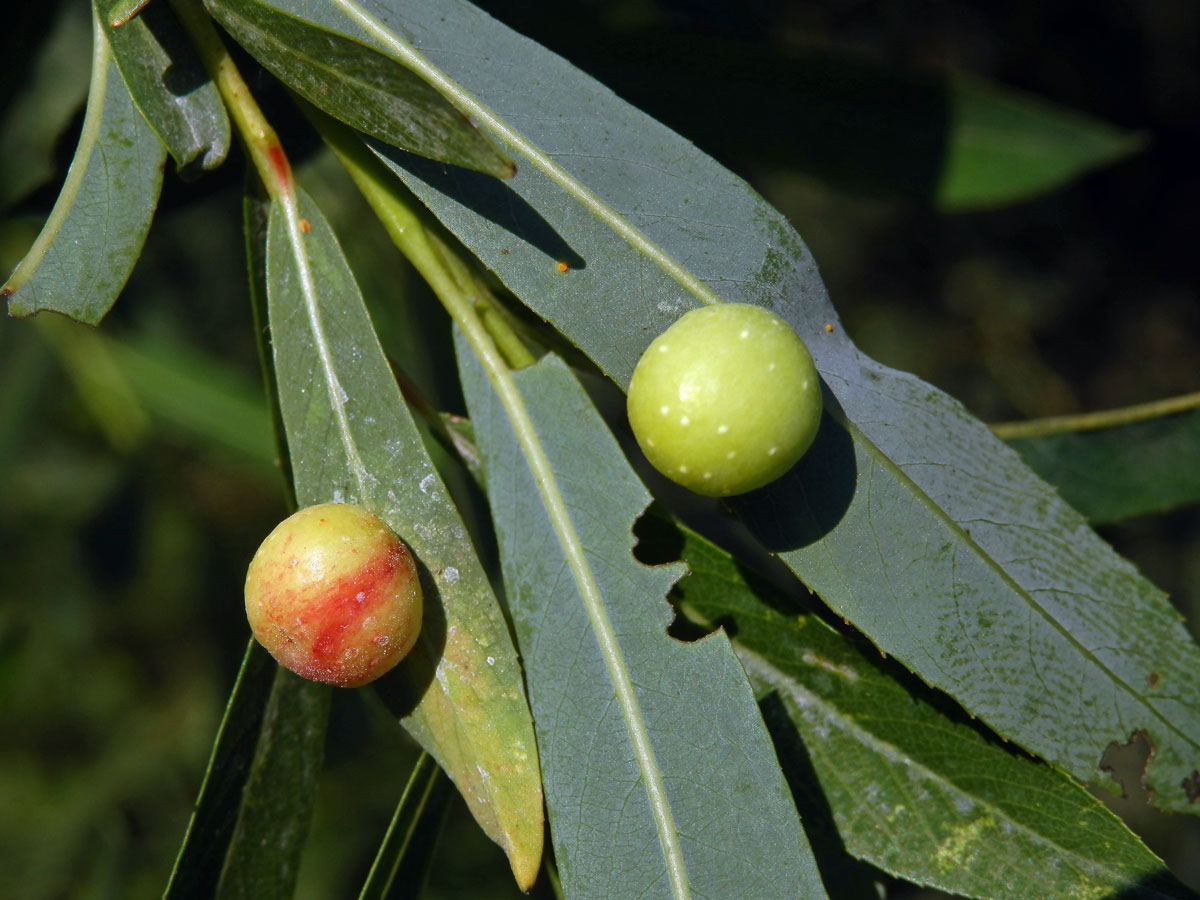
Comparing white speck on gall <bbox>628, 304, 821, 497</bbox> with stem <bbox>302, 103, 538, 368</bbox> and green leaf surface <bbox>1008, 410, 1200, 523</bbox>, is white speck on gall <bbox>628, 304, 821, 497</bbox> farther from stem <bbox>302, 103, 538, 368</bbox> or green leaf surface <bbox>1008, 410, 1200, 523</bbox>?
green leaf surface <bbox>1008, 410, 1200, 523</bbox>

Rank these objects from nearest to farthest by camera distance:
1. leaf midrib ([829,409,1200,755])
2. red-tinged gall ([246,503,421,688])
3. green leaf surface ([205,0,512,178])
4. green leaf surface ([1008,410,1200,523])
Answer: green leaf surface ([205,0,512,178]) → red-tinged gall ([246,503,421,688]) → leaf midrib ([829,409,1200,755]) → green leaf surface ([1008,410,1200,523])

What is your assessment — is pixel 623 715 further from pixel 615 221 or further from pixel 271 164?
pixel 271 164

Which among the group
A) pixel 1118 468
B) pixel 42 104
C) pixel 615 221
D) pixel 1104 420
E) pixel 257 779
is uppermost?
pixel 42 104

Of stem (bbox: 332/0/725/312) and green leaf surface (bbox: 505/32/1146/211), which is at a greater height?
stem (bbox: 332/0/725/312)

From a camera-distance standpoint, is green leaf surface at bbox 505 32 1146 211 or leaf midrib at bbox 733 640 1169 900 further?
green leaf surface at bbox 505 32 1146 211

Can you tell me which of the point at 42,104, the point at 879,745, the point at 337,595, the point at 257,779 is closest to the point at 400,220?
the point at 337,595

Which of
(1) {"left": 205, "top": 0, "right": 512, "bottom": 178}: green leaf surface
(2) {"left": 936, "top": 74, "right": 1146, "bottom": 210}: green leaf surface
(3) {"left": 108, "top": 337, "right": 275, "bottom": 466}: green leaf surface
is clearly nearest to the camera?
(1) {"left": 205, "top": 0, "right": 512, "bottom": 178}: green leaf surface

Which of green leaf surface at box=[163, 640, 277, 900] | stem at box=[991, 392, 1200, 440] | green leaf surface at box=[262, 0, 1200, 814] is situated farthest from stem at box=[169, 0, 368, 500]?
stem at box=[991, 392, 1200, 440]

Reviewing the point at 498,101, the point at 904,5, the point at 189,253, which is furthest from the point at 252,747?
the point at 904,5
